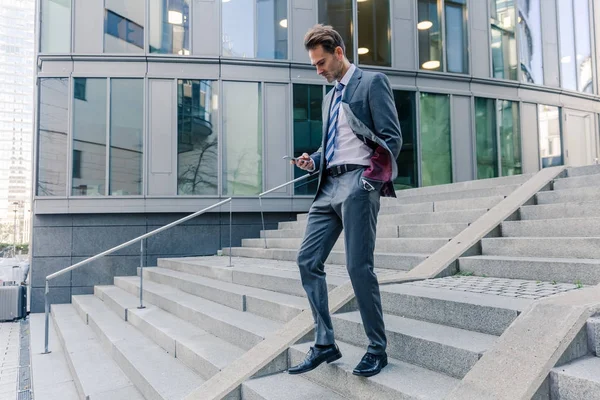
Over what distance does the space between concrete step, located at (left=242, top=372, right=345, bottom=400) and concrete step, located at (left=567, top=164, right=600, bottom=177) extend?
5.29m

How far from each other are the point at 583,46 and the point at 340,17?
8733mm

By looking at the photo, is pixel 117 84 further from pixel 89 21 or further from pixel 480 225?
pixel 480 225

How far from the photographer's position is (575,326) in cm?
233

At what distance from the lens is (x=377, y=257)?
5.91 metres

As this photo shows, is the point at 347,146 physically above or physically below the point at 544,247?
above

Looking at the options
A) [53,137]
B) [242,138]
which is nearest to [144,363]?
[242,138]

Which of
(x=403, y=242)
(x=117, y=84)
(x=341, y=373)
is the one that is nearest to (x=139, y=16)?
(x=117, y=84)

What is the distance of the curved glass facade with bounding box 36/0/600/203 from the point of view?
414 inches

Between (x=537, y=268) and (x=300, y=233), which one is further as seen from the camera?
(x=300, y=233)

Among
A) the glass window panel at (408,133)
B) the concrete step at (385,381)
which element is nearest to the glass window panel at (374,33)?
the glass window panel at (408,133)

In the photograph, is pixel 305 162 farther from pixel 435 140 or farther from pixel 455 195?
pixel 435 140

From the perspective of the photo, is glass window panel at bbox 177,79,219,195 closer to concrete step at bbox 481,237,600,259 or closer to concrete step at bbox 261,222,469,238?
concrete step at bbox 261,222,469,238

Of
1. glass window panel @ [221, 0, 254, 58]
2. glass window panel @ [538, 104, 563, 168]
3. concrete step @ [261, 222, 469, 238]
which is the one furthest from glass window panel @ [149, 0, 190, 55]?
glass window panel @ [538, 104, 563, 168]

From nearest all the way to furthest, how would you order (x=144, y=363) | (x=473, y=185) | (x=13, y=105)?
(x=144, y=363)
(x=473, y=185)
(x=13, y=105)
